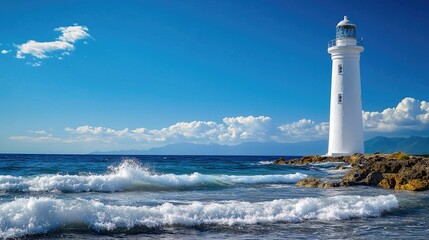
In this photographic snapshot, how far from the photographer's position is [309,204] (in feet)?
34.0

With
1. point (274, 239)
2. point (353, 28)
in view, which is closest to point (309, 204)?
point (274, 239)

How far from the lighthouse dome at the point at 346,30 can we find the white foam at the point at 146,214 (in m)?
20.5

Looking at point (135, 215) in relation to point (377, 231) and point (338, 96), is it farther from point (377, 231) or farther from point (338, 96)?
point (338, 96)

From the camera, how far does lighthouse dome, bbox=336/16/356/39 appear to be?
29297 mm

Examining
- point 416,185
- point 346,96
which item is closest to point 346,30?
point 346,96

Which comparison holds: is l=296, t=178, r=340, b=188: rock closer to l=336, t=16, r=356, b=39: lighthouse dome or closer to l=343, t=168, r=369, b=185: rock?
l=343, t=168, r=369, b=185: rock

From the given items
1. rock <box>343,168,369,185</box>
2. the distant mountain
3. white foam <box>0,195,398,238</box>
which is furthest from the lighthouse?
the distant mountain

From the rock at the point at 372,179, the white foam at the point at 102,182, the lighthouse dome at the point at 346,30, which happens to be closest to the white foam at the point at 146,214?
the white foam at the point at 102,182

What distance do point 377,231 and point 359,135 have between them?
2172 centimetres

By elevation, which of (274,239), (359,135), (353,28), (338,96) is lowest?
(274,239)

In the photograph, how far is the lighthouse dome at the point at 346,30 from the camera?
29297 millimetres

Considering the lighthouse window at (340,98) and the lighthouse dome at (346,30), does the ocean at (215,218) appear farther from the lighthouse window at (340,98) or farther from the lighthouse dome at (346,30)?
the lighthouse dome at (346,30)

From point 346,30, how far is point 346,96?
454 cm

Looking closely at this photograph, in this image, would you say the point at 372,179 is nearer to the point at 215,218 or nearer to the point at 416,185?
the point at 416,185
